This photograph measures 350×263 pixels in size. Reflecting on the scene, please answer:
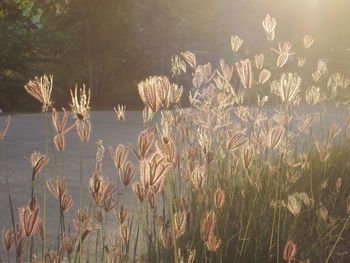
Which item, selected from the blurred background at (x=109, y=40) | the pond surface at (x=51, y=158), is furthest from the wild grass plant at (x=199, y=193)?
the blurred background at (x=109, y=40)

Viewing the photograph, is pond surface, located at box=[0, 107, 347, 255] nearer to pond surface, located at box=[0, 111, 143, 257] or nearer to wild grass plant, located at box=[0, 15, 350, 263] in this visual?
pond surface, located at box=[0, 111, 143, 257]

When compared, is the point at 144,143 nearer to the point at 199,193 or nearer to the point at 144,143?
the point at 144,143

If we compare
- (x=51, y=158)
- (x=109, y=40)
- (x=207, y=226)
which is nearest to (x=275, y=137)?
(x=207, y=226)

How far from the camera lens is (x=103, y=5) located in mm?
15883

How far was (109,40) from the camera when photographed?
52.8 ft

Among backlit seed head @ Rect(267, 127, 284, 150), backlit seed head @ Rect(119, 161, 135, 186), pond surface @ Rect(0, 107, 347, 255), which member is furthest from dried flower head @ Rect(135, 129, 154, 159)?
backlit seed head @ Rect(267, 127, 284, 150)

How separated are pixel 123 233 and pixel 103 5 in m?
14.3

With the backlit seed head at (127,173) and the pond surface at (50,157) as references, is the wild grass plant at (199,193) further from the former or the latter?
the pond surface at (50,157)

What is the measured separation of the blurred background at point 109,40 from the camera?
1486 cm

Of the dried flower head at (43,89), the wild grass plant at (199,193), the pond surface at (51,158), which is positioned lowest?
the pond surface at (51,158)

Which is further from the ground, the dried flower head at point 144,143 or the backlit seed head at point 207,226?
the dried flower head at point 144,143

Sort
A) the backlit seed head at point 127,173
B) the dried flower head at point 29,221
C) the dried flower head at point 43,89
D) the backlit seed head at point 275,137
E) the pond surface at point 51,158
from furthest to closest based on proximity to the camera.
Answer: the pond surface at point 51,158 < the backlit seed head at point 275,137 < the backlit seed head at point 127,173 < the dried flower head at point 43,89 < the dried flower head at point 29,221

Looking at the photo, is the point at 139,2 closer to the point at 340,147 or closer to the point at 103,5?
the point at 103,5

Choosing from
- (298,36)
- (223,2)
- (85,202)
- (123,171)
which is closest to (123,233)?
(123,171)
